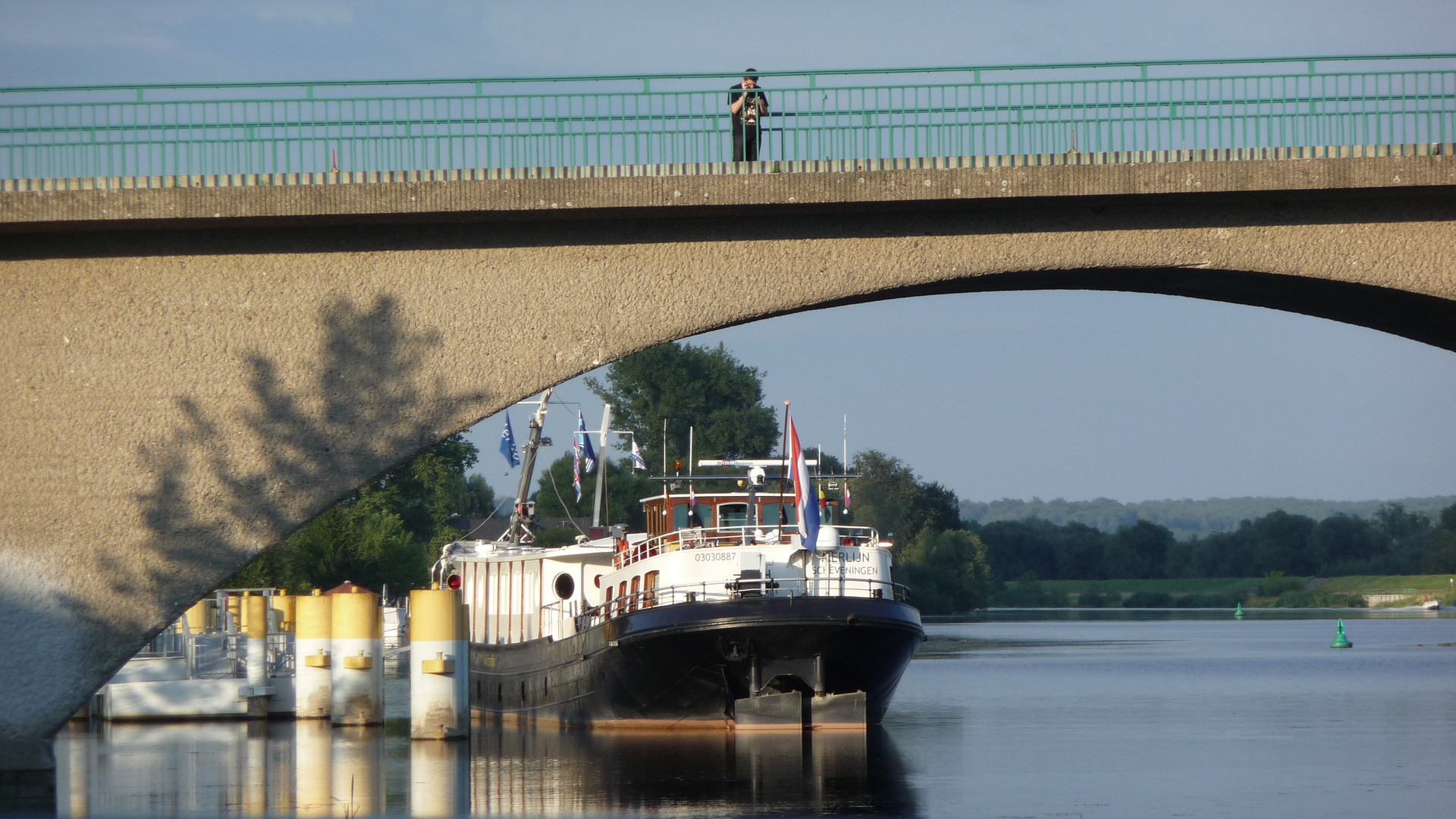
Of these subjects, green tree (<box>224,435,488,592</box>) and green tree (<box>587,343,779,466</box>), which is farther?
green tree (<box>587,343,779,466</box>)

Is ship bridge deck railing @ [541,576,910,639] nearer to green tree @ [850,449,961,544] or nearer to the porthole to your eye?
the porthole

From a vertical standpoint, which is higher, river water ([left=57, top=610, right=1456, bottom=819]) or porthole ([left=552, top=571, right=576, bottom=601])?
porthole ([left=552, top=571, right=576, bottom=601])

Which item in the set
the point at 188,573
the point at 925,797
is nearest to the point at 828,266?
the point at 188,573

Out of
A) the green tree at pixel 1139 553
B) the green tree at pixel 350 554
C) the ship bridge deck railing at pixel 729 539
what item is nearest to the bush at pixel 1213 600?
the green tree at pixel 1139 553

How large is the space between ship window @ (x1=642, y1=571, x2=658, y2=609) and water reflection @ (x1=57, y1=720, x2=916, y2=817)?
6.83 feet

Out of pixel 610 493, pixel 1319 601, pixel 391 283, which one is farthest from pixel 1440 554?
pixel 391 283

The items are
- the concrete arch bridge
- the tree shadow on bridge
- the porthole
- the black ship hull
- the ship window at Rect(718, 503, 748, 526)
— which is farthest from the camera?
the porthole

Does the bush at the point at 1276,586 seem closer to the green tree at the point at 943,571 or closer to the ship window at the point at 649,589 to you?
the green tree at the point at 943,571

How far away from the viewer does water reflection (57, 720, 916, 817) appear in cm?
1702

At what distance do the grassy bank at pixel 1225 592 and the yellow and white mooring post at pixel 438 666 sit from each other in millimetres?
94973

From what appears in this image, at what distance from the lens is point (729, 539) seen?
25359 mm

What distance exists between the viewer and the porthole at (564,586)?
28656mm

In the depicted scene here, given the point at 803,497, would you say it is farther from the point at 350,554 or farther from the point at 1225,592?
the point at 1225,592

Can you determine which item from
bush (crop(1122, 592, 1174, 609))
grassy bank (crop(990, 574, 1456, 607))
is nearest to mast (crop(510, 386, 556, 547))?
grassy bank (crop(990, 574, 1456, 607))
